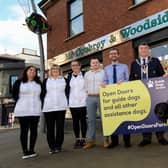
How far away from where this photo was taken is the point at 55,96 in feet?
27.1

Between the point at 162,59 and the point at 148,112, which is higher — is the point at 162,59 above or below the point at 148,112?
above

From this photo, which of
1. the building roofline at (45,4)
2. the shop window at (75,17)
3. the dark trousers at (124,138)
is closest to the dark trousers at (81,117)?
the dark trousers at (124,138)

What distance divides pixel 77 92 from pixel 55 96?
0.50m

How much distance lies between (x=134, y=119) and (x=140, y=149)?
1.85 feet

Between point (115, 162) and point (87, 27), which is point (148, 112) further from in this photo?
point (87, 27)

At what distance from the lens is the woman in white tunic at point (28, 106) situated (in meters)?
8.09

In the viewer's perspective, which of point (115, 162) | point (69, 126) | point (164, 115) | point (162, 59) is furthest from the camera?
point (69, 126)

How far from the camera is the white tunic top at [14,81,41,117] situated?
809 centimetres

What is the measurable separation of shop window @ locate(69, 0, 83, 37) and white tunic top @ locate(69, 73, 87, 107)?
29.0 feet

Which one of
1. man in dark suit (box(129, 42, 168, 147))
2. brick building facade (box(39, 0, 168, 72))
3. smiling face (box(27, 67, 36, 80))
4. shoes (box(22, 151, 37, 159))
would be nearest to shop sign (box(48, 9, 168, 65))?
brick building facade (box(39, 0, 168, 72))

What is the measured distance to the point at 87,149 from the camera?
8.33m

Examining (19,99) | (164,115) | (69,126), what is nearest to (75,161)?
(19,99)

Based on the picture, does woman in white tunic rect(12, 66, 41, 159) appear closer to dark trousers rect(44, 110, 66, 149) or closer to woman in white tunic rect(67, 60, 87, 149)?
dark trousers rect(44, 110, 66, 149)

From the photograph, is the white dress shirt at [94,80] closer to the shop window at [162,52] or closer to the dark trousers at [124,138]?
the dark trousers at [124,138]
